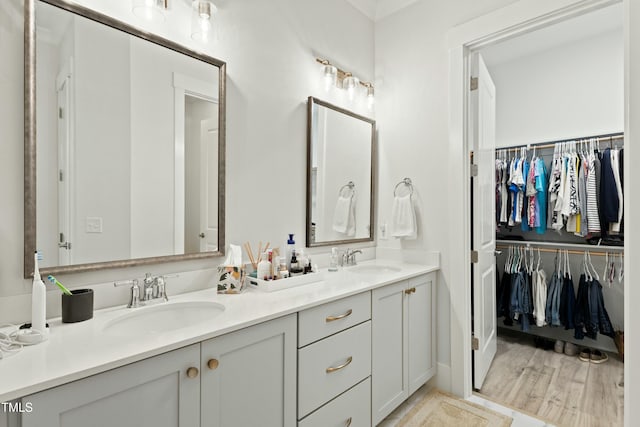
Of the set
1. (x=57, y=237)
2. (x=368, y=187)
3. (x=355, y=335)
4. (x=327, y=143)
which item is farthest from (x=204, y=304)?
(x=368, y=187)

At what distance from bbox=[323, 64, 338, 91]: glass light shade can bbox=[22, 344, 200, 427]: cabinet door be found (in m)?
1.82

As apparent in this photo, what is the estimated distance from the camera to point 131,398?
935 millimetres

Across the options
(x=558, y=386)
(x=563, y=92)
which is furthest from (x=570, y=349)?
(x=563, y=92)

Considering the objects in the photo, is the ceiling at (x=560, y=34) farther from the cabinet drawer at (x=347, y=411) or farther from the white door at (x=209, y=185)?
the cabinet drawer at (x=347, y=411)

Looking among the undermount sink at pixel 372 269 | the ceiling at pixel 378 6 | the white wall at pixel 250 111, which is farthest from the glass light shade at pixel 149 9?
the undermount sink at pixel 372 269

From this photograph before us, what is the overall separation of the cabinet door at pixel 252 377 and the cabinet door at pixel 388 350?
0.58 metres

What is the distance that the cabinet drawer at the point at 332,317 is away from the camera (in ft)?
4.63

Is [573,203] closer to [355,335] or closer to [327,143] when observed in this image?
[327,143]

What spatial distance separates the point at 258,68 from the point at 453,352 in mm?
2153

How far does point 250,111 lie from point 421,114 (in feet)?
4.08

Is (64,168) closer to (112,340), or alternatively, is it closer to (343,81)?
(112,340)

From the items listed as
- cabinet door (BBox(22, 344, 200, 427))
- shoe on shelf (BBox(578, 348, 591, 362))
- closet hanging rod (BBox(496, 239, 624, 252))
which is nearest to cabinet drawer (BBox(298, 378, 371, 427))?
cabinet door (BBox(22, 344, 200, 427))

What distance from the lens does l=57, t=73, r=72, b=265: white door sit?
125 centimetres

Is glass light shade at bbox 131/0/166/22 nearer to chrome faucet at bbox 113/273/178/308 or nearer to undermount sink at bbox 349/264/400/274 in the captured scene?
chrome faucet at bbox 113/273/178/308
